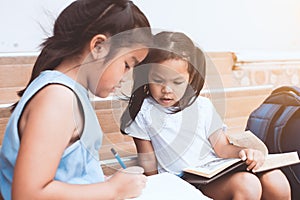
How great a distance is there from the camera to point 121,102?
1.22 meters

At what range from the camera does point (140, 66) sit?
45.2 inches

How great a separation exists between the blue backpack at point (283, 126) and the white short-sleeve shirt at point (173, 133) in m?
0.31

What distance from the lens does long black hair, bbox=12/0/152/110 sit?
84 centimetres

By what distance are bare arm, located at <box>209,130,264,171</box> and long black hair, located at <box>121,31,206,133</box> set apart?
164 millimetres

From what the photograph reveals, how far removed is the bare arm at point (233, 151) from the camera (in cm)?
121

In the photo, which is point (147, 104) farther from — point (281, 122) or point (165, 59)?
point (281, 122)

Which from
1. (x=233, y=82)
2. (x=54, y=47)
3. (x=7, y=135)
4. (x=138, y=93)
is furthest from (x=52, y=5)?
(x=233, y=82)

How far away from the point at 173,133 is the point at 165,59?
10.0 inches

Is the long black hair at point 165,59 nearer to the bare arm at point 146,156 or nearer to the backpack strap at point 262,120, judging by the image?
the bare arm at point 146,156

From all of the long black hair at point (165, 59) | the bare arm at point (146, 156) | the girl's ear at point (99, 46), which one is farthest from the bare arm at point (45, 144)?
the bare arm at point (146, 156)

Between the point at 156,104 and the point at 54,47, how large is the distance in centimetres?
48

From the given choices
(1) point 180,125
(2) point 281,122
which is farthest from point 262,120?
(1) point 180,125

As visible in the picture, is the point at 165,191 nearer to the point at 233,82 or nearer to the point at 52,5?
the point at 52,5

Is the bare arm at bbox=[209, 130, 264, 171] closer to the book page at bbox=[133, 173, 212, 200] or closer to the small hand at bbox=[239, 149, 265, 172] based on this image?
the small hand at bbox=[239, 149, 265, 172]
